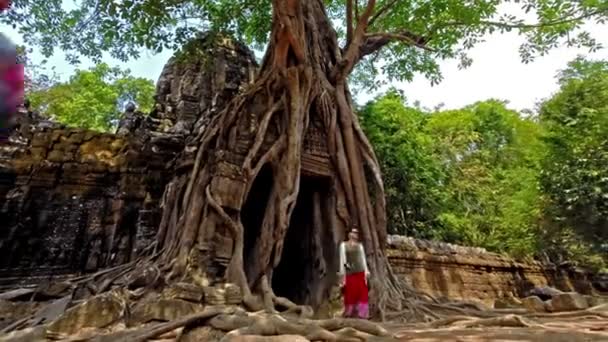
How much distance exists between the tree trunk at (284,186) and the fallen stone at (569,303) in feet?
5.22

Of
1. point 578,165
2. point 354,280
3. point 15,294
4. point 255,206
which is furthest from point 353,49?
point 578,165

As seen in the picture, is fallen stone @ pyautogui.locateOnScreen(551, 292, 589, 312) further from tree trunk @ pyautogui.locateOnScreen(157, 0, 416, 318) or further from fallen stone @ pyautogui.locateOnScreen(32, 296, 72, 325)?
fallen stone @ pyautogui.locateOnScreen(32, 296, 72, 325)

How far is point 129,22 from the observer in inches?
206

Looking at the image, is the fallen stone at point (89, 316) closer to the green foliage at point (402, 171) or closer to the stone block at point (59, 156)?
the stone block at point (59, 156)

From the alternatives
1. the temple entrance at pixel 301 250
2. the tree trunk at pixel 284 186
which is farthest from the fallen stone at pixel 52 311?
the temple entrance at pixel 301 250

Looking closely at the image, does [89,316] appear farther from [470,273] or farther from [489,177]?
[489,177]

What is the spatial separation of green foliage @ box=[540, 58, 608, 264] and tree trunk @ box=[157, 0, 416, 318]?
16.7 feet

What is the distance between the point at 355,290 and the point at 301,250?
1.78 meters

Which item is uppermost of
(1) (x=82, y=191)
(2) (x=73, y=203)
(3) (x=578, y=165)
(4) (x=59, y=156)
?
(3) (x=578, y=165)

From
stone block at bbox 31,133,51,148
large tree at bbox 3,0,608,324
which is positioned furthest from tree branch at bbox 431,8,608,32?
stone block at bbox 31,133,51,148

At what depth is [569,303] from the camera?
4297 mm

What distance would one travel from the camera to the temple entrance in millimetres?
5492

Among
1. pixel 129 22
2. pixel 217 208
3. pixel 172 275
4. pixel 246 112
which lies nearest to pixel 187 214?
pixel 217 208

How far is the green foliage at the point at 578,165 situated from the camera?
8.29m
